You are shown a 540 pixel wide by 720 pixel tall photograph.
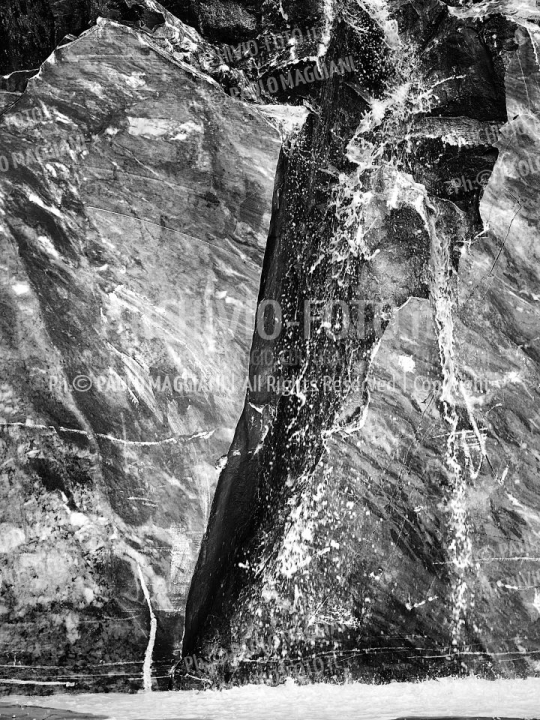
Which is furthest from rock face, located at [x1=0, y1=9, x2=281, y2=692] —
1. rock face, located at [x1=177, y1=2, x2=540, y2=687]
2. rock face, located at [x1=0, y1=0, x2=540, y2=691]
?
rock face, located at [x1=177, y1=2, x2=540, y2=687]

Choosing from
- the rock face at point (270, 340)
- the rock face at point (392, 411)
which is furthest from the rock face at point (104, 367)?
the rock face at point (392, 411)

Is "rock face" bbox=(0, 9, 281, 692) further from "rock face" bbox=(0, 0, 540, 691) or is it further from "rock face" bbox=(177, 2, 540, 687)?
"rock face" bbox=(177, 2, 540, 687)

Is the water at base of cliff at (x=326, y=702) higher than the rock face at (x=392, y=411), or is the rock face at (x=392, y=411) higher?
the rock face at (x=392, y=411)

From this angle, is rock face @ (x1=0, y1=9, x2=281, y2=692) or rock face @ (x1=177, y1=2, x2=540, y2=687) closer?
rock face @ (x1=0, y1=9, x2=281, y2=692)

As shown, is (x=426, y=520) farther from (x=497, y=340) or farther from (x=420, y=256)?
(x=420, y=256)

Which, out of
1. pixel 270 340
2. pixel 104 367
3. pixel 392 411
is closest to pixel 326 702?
pixel 392 411

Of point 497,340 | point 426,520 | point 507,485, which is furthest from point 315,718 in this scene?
point 497,340

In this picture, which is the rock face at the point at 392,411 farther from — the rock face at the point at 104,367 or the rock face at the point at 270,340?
the rock face at the point at 104,367
